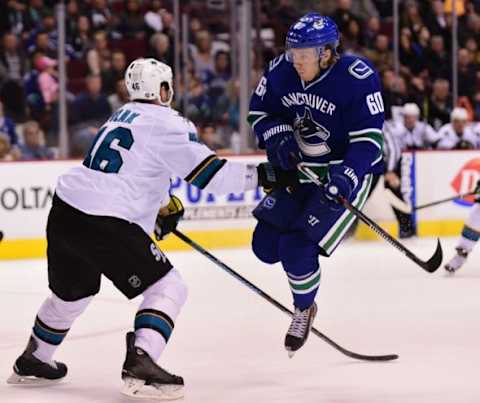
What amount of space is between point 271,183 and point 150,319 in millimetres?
620

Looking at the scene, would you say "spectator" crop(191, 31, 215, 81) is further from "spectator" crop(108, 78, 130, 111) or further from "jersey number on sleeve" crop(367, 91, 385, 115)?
"jersey number on sleeve" crop(367, 91, 385, 115)

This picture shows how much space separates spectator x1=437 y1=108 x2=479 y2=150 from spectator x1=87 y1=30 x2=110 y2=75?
2892 mm

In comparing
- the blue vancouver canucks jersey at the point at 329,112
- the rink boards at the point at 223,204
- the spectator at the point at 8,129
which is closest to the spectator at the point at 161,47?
the rink boards at the point at 223,204

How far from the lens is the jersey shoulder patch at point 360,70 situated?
14.8 ft

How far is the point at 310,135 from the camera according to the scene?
4.63 meters

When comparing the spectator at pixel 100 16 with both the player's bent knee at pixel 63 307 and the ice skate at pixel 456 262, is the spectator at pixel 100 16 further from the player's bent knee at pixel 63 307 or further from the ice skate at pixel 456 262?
the player's bent knee at pixel 63 307

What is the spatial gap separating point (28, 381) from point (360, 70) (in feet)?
5.16

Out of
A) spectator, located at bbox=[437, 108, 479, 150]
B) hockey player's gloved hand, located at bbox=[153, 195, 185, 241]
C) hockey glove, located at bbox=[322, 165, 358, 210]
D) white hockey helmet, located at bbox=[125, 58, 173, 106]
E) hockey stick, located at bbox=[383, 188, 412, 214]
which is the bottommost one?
hockey stick, located at bbox=[383, 188, 412, 214]

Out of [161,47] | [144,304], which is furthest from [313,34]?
[161,47]

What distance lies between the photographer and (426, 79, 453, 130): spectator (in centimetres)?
1113

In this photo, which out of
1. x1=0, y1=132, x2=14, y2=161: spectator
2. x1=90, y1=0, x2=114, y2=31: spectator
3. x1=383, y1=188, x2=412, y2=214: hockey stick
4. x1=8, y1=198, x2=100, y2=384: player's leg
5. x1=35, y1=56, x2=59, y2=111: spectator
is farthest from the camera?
x1=383, y1=188, x2=412, y2=214: hockey stick

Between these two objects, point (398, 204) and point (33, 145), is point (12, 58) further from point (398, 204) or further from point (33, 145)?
point (398, 204)

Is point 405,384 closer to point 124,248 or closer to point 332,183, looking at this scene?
point 332,183

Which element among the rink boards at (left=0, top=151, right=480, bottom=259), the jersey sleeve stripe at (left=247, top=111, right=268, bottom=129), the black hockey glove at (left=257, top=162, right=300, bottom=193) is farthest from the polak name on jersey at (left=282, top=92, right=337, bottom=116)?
the rink boards at (left=0, top=151, right=480, bottom=259)
